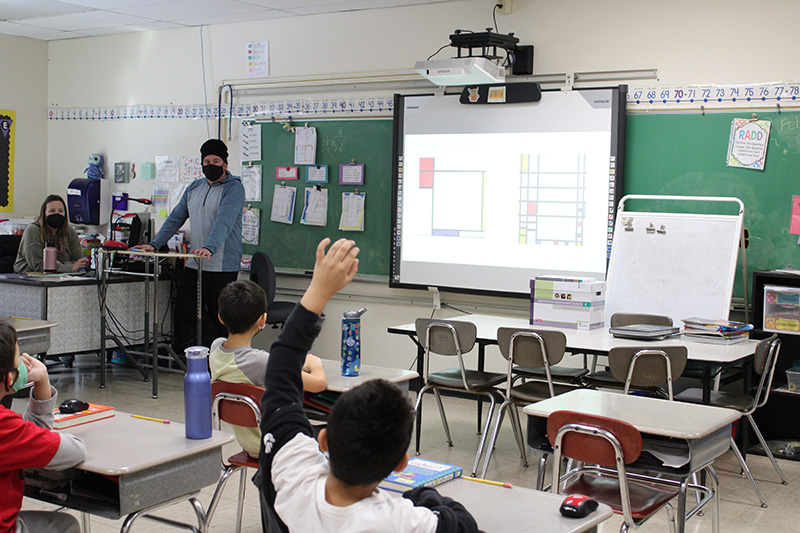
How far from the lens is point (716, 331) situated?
424cm

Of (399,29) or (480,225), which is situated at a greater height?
(399,29)

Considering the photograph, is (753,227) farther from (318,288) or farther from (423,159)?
(318,288)

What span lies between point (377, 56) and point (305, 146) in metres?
0.92

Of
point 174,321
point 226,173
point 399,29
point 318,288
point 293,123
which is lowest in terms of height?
point 174,321

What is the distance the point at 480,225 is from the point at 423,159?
2.12 ft

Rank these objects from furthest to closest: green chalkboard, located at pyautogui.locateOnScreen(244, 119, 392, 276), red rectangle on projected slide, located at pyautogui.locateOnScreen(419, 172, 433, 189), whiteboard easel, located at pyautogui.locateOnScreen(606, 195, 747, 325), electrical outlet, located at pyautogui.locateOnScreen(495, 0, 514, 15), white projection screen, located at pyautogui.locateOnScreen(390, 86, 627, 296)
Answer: green chalkboard, located at pyautogui.locateOnScreen(244, 119, 392, 276) < red rectangle on projected slide, located at pyautogui.locateOnScreen(419, 172, 433, 189) < electrical outlet, located at pyautogui.locateOnScreen(495, 0, 514, 15) < white projection screen, located at pyautogui.locateOnScreen(390, 86, 627, 296) < whiteboard easel, located at pyautogui.locateOnScreen(606, 195, 747, 325)

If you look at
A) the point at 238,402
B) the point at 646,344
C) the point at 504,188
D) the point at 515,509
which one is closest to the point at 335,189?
the point at 504,188

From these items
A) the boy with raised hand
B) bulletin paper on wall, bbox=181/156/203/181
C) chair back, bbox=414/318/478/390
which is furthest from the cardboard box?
bulletin paper on wall, bbox=181/156/203/181

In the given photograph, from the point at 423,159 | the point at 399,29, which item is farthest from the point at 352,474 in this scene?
the point at 399,29

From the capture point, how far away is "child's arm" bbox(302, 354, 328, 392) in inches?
114

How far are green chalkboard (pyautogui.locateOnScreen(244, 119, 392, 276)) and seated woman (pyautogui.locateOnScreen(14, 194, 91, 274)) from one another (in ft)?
4.61

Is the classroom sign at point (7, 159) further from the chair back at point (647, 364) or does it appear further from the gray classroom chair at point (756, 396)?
the gray classroom chair at point (756, 396)

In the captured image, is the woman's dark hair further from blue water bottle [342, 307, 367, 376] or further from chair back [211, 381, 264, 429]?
chair back [211, 381, 264, 429]

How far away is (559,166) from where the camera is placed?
543 cm
